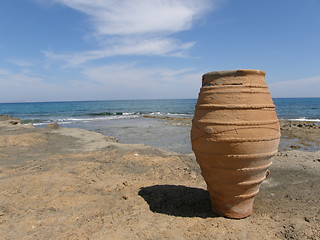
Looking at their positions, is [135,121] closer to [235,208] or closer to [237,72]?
[235,208]

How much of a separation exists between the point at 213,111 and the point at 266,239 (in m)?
1.52

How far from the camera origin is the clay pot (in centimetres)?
299

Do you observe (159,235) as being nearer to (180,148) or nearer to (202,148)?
(202,148)

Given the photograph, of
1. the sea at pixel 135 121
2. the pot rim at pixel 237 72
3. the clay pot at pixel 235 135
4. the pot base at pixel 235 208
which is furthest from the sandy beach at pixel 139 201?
the sea at pixel 135 121

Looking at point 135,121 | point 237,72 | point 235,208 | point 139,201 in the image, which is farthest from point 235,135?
point 135,121

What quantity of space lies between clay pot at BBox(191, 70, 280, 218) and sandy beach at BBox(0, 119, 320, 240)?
1.36ft

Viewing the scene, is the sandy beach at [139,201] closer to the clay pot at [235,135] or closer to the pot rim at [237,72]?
the clay pot at [235,135]

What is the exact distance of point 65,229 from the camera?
9.93 ft

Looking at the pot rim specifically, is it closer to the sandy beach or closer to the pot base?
the pot base

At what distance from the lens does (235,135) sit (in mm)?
2967

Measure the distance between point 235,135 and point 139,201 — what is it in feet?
5.79

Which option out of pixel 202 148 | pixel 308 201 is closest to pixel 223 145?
pixel 202 148

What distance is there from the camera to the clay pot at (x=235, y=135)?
299 cm

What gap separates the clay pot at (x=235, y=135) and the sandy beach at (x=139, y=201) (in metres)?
0.41
